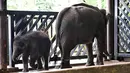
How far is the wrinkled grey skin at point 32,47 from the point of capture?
284 cm

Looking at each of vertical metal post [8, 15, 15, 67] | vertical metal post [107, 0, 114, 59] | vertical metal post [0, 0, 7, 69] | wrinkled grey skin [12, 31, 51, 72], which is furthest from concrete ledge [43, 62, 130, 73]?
vertical metal post [107, 0, 114, 59]

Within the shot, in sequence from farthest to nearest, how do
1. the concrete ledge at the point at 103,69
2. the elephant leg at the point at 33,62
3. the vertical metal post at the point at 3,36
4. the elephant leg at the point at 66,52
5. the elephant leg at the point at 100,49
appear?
1. the elephant leg at the point at 100,49
2. the elephant leg at the point at 66,52
3. the elephant leg at the point at 33,62
4. the vertical metal post at the point at 3,36
5. the concrete ledge at the point at 103,69

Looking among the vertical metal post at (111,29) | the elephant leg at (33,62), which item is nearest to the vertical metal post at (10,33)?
the elephant leg at (33,62)

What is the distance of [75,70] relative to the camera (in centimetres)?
218

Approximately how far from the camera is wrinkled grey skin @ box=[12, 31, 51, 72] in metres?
2.84

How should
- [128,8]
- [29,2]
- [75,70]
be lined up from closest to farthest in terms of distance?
[75,70] → [128,8] → [29,2]

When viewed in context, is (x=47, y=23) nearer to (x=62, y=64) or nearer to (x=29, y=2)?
(x=62, y=64)

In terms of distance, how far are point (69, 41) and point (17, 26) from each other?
1.96 feet

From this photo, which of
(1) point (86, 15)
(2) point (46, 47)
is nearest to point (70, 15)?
(1) point (86, 15)

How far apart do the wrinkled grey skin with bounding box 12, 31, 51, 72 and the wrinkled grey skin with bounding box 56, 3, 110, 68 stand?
0.18m

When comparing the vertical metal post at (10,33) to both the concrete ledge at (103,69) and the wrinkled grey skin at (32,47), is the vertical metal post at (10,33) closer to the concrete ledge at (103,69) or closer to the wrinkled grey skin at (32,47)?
the wrinkled grey skin at (32,47)

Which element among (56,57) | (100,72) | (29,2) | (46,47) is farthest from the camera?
(29,2)

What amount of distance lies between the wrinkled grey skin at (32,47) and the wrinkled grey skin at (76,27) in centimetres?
18

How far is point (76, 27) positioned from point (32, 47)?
1.69 feet
